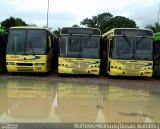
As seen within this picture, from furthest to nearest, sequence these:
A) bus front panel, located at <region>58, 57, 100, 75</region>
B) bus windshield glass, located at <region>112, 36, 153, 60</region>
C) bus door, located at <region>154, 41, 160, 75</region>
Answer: bus door, located at <region>154, 41, 160, 75</region> < bus front panel, located at <region>58, 57, 100, 75</region> < bus windshield glass, located at <region>112, 36, 153, 60</region>

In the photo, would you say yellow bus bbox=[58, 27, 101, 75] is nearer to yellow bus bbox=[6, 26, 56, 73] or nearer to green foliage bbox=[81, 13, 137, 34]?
yellow bus bbox=[6, 26, 56, 73]

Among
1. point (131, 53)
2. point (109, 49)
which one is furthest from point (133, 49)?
point (109, 49)

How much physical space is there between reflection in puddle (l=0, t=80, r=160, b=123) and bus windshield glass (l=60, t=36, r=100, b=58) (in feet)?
10.9

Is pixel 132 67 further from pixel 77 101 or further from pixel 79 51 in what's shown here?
pixel 77 101

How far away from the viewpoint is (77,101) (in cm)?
1345

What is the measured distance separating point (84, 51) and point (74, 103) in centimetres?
904

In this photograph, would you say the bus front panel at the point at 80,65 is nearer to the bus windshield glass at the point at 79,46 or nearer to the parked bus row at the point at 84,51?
the parked bus row at the point at 84,51

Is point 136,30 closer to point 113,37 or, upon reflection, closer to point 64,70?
point 113,37

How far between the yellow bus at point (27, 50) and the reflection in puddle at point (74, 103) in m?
3.28

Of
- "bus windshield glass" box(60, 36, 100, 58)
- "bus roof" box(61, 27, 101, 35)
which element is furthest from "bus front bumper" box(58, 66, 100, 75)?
"bus roof" box(61, 27, 101, 35)

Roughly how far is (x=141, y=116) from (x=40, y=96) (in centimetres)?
459

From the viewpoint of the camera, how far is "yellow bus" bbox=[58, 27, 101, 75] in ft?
70.6

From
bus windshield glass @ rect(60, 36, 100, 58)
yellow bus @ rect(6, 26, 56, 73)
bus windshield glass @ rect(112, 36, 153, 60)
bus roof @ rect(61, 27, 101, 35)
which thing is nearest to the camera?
bus windshield glass @ rect(112, 36, 153, 60)

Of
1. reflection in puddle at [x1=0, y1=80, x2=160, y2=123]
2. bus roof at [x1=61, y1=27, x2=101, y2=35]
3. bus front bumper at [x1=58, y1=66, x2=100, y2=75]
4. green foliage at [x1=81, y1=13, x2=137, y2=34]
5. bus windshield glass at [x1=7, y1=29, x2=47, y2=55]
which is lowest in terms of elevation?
reflection in puddle at [x1=0, y1=80, x2=160, y2=123]
